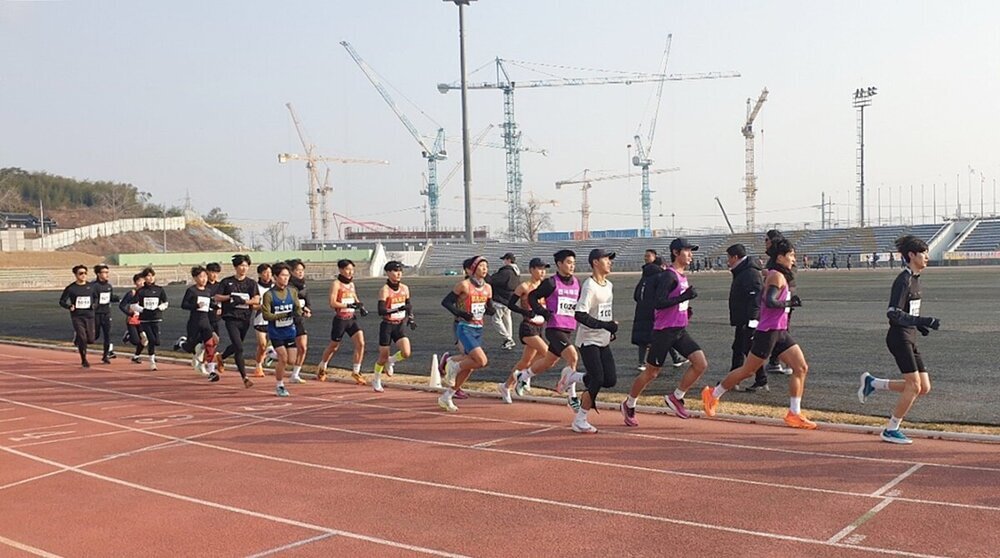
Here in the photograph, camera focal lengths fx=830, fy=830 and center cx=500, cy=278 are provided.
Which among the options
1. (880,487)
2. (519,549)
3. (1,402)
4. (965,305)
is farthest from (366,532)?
(965,305)

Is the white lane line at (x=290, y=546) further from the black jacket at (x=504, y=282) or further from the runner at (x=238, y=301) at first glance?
the black jacket at (x=504, y=282)

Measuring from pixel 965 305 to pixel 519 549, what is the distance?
23.9m

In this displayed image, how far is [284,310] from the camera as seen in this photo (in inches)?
494

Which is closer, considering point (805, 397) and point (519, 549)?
point (519, 549)

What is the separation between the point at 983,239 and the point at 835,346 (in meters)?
67.4

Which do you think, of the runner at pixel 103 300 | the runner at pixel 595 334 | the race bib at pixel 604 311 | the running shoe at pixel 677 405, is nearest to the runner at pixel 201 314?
the runner at pixel 103 300

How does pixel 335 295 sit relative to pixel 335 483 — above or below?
above

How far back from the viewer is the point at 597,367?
356 inches

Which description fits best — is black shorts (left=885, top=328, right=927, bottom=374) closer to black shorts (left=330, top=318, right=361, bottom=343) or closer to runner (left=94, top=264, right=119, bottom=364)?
black shorts (left=330, top=318, right=361, bottom=343)

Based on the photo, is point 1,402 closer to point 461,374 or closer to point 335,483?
point 461,374

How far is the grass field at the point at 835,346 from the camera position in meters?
10.4

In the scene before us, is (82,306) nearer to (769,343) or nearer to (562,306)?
(562,306)

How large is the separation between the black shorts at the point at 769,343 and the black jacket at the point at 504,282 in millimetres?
6513

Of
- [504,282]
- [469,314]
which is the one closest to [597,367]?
[469,314]
